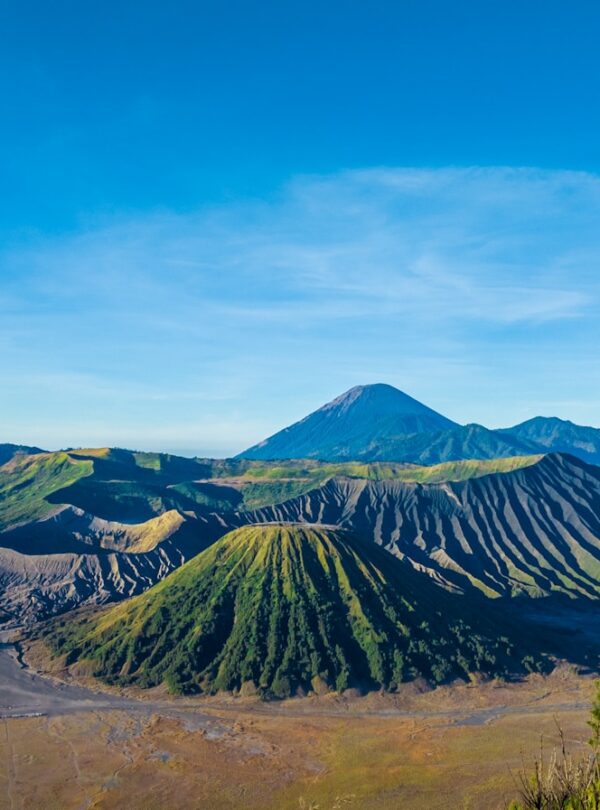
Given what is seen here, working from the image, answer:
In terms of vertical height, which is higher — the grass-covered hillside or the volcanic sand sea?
the grass-covered hillside

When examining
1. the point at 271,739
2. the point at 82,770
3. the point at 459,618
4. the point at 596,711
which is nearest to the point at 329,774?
the point at 271,739

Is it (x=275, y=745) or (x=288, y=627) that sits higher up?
(x=288, y=627)

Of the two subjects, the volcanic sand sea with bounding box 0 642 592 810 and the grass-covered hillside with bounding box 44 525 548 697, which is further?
the grass-covered hillside with bounding box 44 525 548 697

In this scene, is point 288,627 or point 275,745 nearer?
point 275,745
